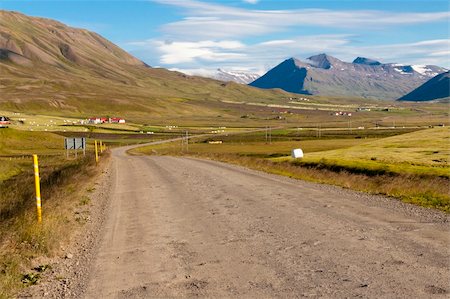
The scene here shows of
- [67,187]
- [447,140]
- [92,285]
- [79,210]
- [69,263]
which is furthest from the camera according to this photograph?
[447,140]

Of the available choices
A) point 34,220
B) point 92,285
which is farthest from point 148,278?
point 34,220

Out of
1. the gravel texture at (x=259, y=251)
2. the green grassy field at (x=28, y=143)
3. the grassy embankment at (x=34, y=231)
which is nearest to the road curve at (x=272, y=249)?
the gravel texture at (x=259, y=251)

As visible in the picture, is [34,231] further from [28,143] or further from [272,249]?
[28,143]

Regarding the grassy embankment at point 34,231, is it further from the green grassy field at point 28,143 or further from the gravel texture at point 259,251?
the green grassy field at point 28,143

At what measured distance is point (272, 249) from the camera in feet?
39.2

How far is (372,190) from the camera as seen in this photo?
23156 millimetres

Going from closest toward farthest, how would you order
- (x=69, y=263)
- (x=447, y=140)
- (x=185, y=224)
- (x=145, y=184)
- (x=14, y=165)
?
(x=69, y=263) → (x=185, y=224) → (x=145, y=184) → (x=14, y=165) → (x=447, y=140)

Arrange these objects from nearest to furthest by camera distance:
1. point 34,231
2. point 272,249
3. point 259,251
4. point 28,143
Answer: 1. point 259,251
2. point 272,249
3. point 34,231
4. point 28,143

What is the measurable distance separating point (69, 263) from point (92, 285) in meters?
2.12

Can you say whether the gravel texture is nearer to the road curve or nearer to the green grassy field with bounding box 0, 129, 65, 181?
the road curve

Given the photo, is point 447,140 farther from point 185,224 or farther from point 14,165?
point 185,224

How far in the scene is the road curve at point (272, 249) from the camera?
930 centimetres

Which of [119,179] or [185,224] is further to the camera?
[119,179]

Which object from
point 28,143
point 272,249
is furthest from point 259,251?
point 28,143
